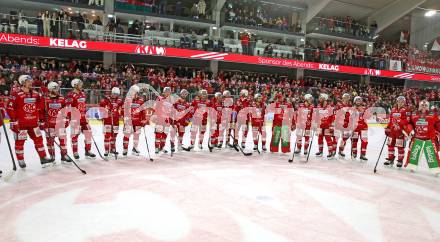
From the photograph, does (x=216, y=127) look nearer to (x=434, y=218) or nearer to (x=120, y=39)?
(x=434, y=218)

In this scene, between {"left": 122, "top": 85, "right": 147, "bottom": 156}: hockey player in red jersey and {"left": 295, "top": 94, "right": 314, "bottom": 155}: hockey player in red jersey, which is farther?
{"left": 295, "top": 94, "right": 314, "bottom": 155}: hockey player in red jersey

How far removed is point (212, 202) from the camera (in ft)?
21.1

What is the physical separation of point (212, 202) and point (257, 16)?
26.0 m

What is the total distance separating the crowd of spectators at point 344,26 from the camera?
107 feet

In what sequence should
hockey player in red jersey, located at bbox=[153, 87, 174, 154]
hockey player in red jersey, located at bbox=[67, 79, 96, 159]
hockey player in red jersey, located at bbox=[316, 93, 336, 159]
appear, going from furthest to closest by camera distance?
hockey player in red jersey, located at bbox=[316, 93, 336, 159], hockey player in red jersey, located at bbox=[153, 87, 174, 154], hockey player in red jersey, located at bbox=[67, 79, 96, 159]

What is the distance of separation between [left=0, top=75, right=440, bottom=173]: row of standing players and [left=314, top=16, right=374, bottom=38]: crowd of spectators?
2339 cm

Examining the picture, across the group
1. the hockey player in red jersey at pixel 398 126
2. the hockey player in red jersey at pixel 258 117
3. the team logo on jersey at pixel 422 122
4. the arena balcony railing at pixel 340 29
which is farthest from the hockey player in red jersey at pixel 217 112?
the arena balcony railing at pixel 340 29

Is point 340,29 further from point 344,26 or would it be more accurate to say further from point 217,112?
point 217,112

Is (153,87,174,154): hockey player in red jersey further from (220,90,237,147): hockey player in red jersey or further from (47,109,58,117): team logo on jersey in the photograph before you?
(47,109,58,117): team logo on jersey

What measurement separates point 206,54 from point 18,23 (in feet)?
38.6

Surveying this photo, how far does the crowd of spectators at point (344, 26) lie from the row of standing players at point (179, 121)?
2339cm

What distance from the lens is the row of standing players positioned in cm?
824

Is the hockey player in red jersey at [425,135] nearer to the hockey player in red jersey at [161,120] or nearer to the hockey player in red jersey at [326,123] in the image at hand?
the hockey player in red jersey at [326,123]

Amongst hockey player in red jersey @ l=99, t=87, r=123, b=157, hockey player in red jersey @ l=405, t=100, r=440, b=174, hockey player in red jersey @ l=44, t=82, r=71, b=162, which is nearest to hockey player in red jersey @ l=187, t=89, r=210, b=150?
hockey player in red jersey @ l=99, t=87, r=123, b=157
